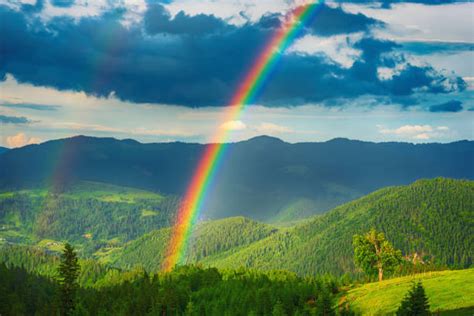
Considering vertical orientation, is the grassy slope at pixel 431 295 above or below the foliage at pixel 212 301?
above

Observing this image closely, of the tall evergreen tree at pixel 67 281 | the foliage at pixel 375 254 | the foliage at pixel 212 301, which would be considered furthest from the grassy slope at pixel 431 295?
the tall evergreen tree at pixel 67 281

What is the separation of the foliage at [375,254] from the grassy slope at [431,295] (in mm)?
26848

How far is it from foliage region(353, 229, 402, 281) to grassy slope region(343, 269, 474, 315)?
88.1ft

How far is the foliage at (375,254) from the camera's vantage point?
16375 cm

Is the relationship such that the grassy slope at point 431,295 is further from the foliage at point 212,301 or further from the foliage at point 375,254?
the foliage at point 375,254

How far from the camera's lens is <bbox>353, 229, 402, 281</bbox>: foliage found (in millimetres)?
163750

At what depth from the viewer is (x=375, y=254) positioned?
16400 centimetres

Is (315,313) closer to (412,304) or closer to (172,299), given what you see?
(412,304)

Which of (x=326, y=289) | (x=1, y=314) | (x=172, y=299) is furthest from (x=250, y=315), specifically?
(x=1, y=314)

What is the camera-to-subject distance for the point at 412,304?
71.7 m

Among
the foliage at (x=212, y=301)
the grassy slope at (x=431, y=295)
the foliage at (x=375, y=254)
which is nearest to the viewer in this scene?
the grassy slope at (x=431, y=295)

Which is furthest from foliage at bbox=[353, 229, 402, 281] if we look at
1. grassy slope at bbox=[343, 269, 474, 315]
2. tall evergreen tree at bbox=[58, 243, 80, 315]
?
tall evergreen tree at bbox=[58, 243, 80, 315]

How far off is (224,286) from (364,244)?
177 feet

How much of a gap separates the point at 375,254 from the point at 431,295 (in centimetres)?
5742
